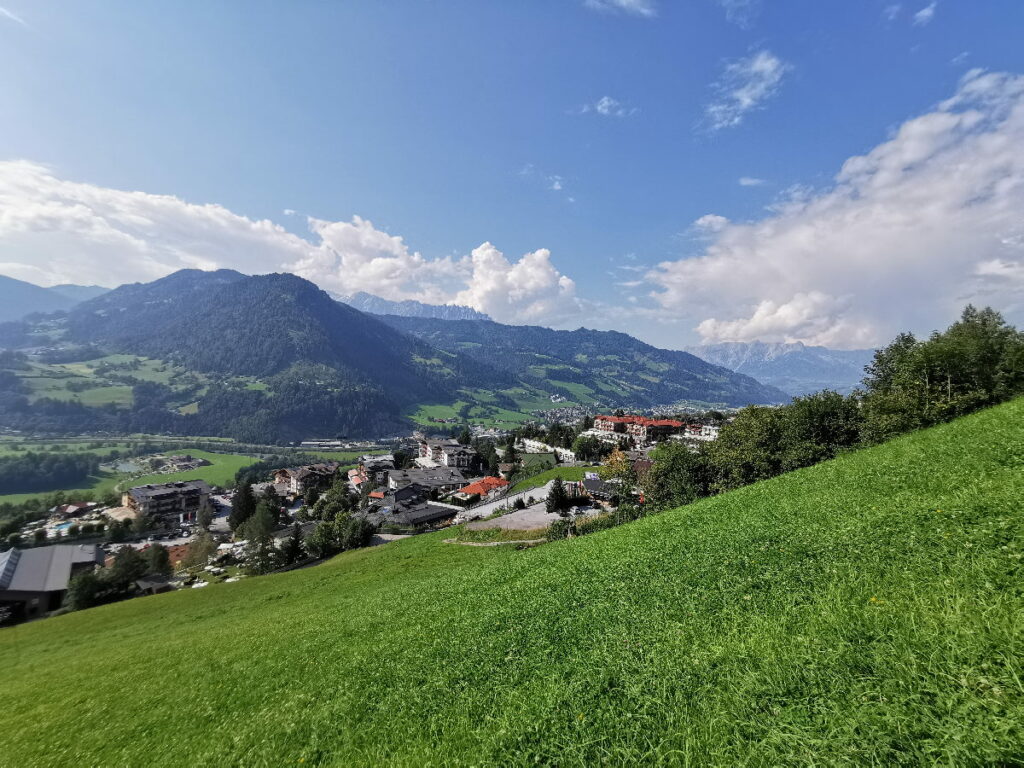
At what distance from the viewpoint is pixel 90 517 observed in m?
128

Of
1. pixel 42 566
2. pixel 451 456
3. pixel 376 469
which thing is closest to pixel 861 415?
pixel 42 566

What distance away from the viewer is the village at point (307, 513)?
58.2m

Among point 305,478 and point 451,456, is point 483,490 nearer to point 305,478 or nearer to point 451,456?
point 451,456

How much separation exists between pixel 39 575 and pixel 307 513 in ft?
176

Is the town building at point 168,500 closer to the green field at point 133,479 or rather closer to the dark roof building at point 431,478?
the green field at point 133,479

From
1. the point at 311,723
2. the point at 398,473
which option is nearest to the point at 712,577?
the point at 311,723

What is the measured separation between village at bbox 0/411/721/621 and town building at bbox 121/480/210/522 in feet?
1.25

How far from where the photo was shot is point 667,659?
321 inches

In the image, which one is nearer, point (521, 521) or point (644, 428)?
point (521, 521)

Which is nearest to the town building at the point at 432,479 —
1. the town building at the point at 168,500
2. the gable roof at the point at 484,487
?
the gable roof at the point at 484,487

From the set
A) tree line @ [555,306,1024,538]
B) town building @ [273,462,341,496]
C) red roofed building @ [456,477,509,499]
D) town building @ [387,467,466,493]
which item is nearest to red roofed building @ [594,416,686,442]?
town building @ [387,467,466,493]

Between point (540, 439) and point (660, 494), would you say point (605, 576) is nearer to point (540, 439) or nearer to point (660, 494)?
point (660, 494)

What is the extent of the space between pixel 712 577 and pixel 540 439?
506 feet

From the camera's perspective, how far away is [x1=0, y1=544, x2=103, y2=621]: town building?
4984 centimetres
